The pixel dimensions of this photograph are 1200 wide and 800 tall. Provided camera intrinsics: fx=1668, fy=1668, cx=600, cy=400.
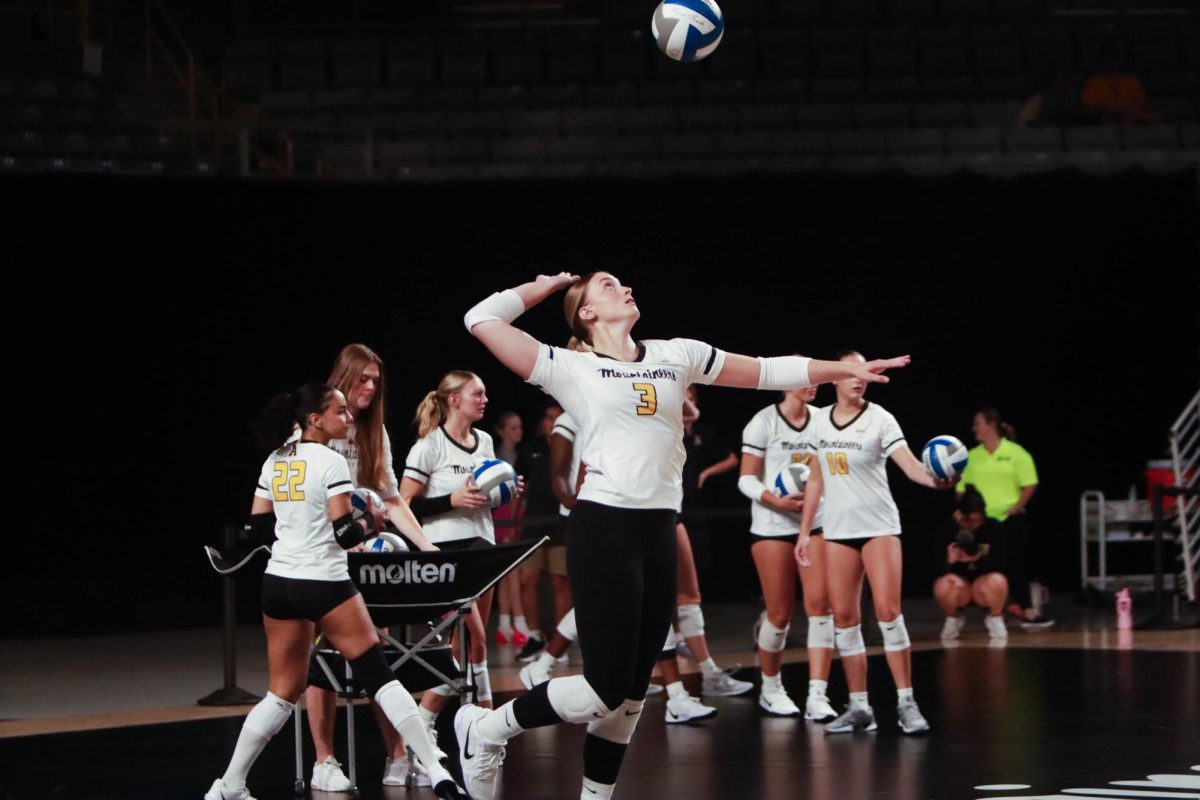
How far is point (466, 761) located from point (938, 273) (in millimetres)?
8973

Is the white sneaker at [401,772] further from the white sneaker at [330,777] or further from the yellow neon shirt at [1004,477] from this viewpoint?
the yellow neon shirt at [1004,477]

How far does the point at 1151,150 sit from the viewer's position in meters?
14.5

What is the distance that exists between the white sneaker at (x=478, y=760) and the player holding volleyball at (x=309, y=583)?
30cm

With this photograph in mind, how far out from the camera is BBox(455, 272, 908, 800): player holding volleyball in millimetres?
4574

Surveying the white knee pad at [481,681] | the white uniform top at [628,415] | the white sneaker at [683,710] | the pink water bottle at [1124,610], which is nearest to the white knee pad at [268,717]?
the white knee pad at [481,681]

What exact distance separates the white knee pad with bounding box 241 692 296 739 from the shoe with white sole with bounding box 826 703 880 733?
2654 mm

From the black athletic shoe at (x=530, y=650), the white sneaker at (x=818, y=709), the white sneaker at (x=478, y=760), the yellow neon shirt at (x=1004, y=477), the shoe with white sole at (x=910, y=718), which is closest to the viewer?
the white sneaker at (x=478, y=760)

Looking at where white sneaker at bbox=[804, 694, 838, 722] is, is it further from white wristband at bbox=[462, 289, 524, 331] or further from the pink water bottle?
the pink water bottle

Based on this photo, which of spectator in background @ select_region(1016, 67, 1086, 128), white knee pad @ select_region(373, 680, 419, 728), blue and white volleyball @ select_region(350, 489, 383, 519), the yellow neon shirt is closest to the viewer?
white knee pad @ select_region(373, 680, 419, 728)

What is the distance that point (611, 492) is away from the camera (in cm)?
462

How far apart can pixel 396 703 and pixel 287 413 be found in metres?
1.03

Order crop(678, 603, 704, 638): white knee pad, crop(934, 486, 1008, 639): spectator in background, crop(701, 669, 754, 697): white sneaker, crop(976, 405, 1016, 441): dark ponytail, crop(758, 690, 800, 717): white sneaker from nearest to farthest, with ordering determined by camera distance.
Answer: crop(758, 690, 800, 717): white sneaker < crop(678, 603, 704, 638): white knee pad < crop(701, 669, 754, 697): white sneaker < crop(934, 486, 1008, 639): spectator in background < crop(976, 405, 1016, 441): dark ponytail

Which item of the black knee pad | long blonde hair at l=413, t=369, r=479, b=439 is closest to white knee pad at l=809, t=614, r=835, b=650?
long blonde hair at l=413, t=369, r=479, b=439

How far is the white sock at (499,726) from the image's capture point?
486 cm
